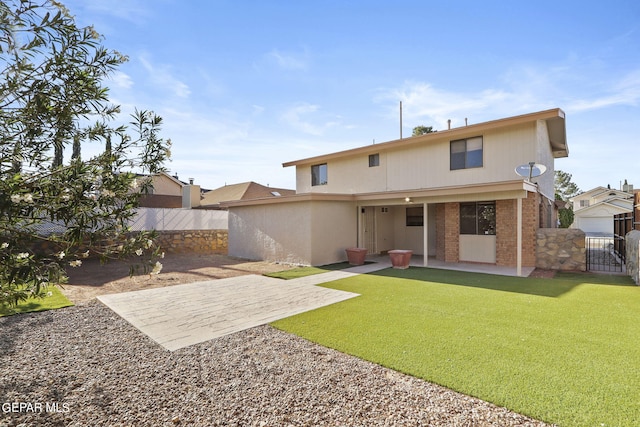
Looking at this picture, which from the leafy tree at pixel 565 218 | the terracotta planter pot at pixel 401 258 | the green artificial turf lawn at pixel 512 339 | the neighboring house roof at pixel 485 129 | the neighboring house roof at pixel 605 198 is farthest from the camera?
the neighboring house roof at pixel 605 198

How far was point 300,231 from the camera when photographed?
40.1ft

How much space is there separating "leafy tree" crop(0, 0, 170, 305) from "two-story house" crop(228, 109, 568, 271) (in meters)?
9.25

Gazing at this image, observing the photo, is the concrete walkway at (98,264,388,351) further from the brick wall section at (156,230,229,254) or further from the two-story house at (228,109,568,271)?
the brick wall section at (156,230,229,254)

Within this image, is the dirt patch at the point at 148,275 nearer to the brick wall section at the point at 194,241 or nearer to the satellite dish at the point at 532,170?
the brick wall section at the point at 194,241

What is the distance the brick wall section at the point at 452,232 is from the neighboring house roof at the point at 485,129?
2.84 metres

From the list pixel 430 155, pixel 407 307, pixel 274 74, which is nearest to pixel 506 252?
pixel 430 155

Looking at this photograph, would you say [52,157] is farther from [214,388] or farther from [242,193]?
[242,193]

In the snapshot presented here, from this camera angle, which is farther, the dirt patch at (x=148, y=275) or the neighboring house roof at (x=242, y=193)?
the neighboring house roof at (x=242, y=193)

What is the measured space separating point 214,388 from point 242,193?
2810cm

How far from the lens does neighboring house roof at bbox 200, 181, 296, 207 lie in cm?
3070

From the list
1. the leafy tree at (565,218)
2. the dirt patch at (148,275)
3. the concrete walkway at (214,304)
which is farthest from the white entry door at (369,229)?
the leafy tree at (565,218)

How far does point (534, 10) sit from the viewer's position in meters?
9.24

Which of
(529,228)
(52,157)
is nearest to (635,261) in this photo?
(529,228)

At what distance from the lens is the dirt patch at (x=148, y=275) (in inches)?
325
